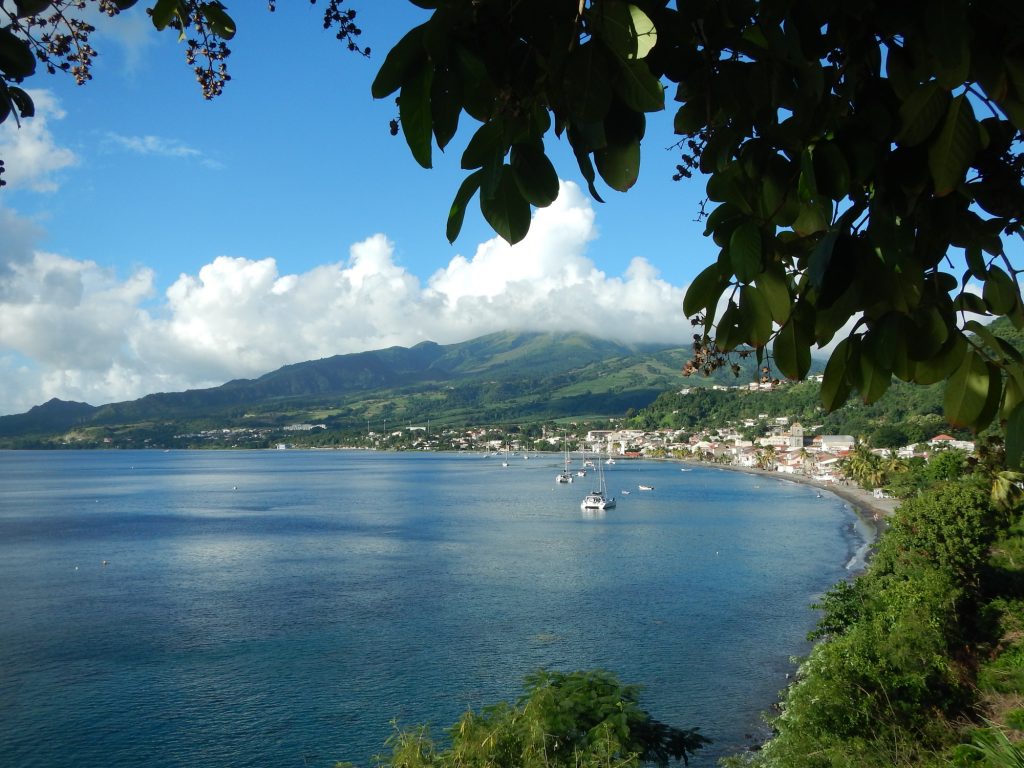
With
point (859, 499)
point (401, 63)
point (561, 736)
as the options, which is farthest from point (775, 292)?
point (859, 499)

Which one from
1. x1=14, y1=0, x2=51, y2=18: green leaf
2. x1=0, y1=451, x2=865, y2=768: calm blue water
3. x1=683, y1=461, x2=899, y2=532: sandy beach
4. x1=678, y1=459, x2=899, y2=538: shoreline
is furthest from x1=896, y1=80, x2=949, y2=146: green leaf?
x1=683, y1=461, x2=899, y2=532: sandy beach

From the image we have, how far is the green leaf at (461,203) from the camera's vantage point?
3.05 feet

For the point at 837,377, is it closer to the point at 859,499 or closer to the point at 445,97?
the point at 445,97

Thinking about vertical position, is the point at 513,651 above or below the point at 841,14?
below

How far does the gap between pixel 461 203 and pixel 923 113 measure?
0.60 m

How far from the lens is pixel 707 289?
1.21 metres

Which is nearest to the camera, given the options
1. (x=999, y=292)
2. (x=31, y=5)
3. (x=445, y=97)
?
(x=445, y=97)

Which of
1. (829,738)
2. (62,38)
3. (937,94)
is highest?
(62,38)

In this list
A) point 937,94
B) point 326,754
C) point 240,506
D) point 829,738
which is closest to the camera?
point 937,94

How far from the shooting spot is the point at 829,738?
11.9 meters

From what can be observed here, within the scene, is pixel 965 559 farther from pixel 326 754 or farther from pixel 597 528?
pixel 597 528

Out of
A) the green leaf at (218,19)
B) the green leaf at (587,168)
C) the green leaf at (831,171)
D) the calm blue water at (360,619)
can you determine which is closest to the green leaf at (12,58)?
the green leaf at (218,19)

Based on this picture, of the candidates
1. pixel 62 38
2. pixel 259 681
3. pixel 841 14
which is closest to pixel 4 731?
pixel 259 681

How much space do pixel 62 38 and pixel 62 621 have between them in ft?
99.5
